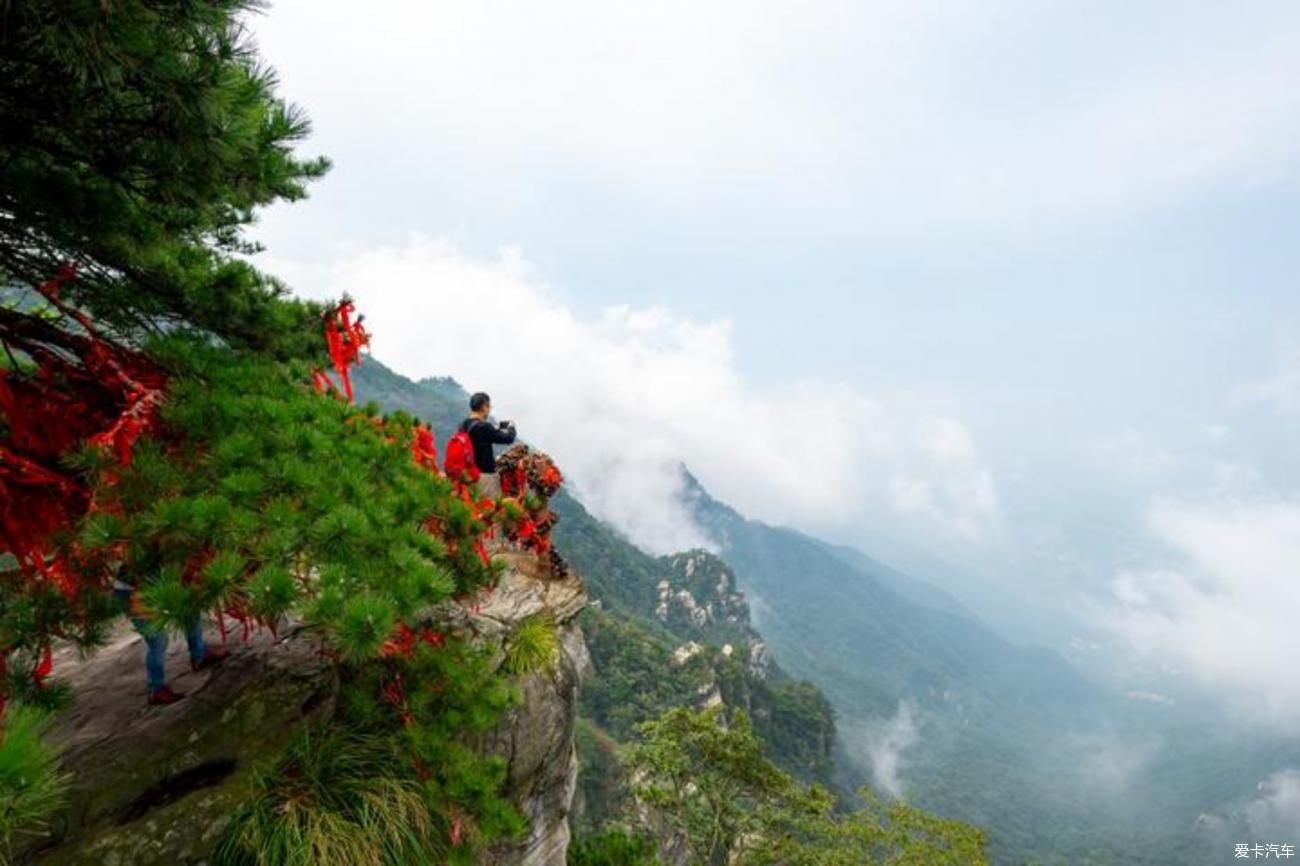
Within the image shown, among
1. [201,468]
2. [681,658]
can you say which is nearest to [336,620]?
[201,468]

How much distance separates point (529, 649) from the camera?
789cm

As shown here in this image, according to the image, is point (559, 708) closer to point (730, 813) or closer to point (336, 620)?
point (336, 620)

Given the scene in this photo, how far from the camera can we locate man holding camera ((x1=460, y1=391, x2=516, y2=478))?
916 centimetres

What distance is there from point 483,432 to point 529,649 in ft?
9.57

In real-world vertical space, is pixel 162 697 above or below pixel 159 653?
below

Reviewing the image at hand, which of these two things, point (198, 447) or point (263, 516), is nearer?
point (263, 516)

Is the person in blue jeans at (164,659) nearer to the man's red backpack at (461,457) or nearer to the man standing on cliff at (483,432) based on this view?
the man's red backpack at (461,457)

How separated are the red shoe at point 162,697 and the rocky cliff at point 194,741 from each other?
0.08 m

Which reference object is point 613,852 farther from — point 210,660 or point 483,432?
point 210,660

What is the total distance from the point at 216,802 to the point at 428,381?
202 meters

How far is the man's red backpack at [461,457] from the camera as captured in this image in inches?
349

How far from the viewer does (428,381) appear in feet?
647

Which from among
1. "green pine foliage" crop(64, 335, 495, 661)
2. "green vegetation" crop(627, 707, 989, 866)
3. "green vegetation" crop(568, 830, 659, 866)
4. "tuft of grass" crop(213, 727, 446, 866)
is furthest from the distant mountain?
"green pine foliage" crop(64, 335, 495, 661)

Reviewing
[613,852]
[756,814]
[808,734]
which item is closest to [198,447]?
[613,852]
